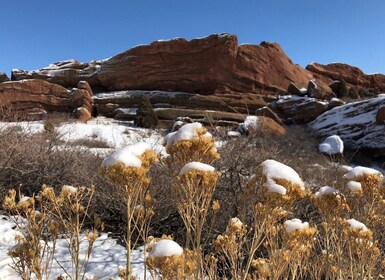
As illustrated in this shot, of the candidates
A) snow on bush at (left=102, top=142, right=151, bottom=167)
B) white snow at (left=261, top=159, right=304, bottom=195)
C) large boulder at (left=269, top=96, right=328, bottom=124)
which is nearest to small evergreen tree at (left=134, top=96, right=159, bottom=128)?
large boulder at (left=269, top=96, right=328, bottom=124)

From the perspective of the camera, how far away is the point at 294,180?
154 cm

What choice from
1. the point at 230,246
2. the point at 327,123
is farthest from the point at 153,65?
the point at 230,246

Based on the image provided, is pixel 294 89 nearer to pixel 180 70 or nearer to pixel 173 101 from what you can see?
pixel 180 70

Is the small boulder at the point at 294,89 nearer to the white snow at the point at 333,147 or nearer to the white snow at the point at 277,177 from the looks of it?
the white snow at the point at 333,147

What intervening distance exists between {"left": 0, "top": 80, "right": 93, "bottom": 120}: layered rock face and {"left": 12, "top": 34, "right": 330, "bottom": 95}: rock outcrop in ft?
16.0

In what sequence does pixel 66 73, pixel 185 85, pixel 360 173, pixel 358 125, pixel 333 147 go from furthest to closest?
1. pixel 185 85
2. pixel 66 73
3. pixel 358 125
4. pixel 333 147
5. pixel 360 173

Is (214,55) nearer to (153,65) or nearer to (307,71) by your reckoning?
(153,65)

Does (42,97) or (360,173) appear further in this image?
(42,97)

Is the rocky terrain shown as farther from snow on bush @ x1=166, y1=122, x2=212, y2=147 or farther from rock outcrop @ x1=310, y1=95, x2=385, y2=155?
snow on bush @ x1=166, y1=122, x2=212, y2=147

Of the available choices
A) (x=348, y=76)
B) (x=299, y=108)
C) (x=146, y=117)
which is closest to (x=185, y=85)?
(x=146, y=117)

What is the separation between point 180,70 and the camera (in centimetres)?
3594

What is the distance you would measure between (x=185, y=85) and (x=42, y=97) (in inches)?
583

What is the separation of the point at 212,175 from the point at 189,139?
0.24 meters

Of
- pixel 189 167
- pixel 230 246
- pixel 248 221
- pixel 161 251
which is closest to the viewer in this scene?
pixel 161 251
